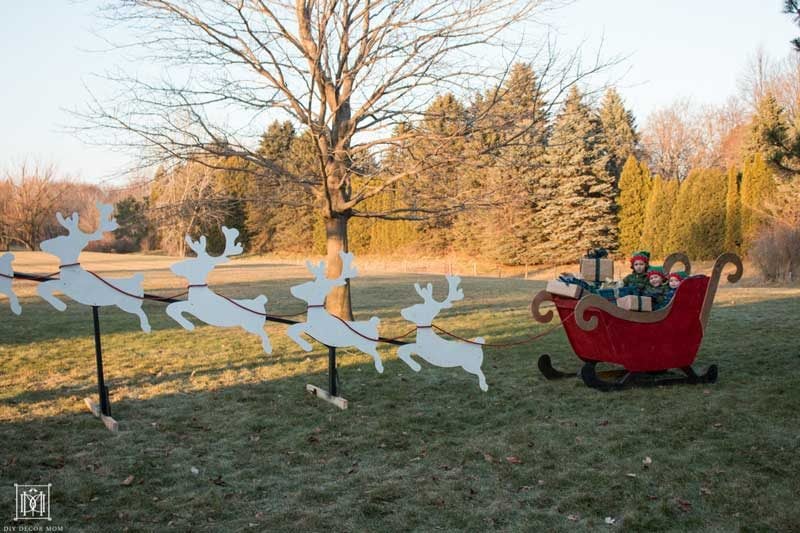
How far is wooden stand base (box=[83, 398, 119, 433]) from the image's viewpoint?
18.4 ft

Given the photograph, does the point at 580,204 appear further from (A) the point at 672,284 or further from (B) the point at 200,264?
(B) the point at 200,264

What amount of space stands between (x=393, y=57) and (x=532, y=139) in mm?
2616

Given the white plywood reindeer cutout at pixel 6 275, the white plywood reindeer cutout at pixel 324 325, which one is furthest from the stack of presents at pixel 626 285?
the white plywood reindeer cutout at pixel 6 275

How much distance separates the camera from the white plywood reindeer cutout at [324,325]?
568cm

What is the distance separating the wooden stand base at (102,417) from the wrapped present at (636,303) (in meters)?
5.07

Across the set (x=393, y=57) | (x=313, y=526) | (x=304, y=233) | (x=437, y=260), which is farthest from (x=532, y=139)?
(x=304, y=233)

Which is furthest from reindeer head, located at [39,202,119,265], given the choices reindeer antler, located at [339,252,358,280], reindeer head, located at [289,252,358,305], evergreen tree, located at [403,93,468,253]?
evergreen tree, located at [403,93,468,253]

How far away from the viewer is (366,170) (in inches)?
414

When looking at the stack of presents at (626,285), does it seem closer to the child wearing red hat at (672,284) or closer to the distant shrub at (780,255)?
the child wearing red hat at (672,284)

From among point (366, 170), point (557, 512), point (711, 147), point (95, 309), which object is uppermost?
point (711, 147)

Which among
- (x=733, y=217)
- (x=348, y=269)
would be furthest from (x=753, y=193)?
(x=348, y=269)

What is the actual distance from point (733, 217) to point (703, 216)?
4.28 ft

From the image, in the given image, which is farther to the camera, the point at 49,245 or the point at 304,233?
the point at 304,233

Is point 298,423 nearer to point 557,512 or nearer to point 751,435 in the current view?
point 557,512
